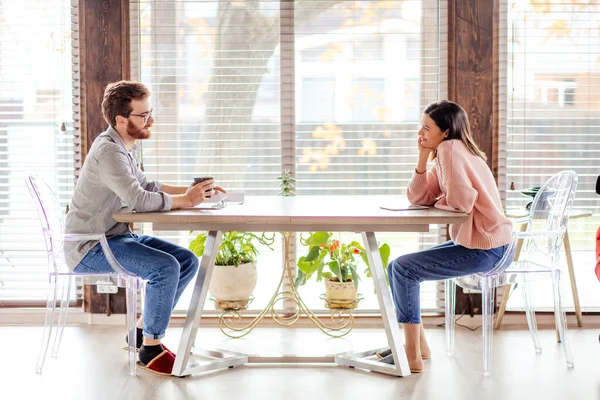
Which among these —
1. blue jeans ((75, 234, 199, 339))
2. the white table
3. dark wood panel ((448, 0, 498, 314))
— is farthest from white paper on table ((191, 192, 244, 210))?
dark wood panel ((448, 0, 498, 314))

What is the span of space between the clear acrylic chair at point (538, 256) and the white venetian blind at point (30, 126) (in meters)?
2.33

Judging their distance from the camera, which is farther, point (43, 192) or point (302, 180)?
point (302, 180)

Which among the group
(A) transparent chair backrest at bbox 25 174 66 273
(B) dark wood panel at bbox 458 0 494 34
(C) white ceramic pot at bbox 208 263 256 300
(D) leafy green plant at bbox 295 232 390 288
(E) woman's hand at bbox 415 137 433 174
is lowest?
(C) white ceramic pot at bbox 208 263 256 300

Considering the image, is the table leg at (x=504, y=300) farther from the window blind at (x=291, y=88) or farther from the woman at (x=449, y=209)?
the woman at (x=449, y=209)

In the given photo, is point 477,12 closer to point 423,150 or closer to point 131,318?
point 423,150

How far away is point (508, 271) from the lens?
3.37 meters

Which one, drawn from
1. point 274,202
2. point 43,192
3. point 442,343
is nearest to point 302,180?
point 274,202

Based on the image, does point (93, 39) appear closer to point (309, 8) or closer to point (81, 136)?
point (81, 136)

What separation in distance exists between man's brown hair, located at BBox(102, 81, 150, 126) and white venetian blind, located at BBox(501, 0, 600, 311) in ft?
6.73

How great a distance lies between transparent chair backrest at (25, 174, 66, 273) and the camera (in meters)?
3.25

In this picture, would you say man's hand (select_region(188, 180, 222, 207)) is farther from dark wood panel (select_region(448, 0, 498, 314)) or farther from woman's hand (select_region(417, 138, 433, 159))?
dark wood panel (select_region(448, 0, 498, 314))

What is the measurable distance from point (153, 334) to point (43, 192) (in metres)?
0.83

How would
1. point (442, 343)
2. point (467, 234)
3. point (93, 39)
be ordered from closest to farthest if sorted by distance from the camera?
point (467, 234)
point (442, 343)
point (93, 39)

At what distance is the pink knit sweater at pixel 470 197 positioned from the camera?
3.10 meters
